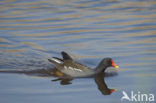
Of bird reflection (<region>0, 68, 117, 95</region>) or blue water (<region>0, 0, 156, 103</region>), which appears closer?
blue water (<region>0, 0, 156, 103</region>)

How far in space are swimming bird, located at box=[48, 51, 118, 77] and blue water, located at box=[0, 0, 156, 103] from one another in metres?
0.33

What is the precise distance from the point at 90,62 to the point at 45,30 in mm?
3787

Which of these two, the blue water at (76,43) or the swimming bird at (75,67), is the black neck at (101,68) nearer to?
the swimming bird at (75,67)

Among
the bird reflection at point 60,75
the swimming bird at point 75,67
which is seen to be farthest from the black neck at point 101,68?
the bird reflection at point 60,75

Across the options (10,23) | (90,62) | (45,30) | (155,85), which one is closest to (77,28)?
(45,30)

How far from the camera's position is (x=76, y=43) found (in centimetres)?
1366

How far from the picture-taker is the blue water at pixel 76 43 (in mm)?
9546

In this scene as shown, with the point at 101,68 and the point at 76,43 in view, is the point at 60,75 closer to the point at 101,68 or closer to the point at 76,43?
the point at 101,68

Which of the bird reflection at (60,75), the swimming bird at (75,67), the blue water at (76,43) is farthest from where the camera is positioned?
the swimming bird at (75,67)

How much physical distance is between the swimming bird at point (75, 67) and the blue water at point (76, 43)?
0.33 m

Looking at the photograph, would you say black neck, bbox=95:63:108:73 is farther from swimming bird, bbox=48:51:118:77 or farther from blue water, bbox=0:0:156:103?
blue water, bbox=0:0:156:103

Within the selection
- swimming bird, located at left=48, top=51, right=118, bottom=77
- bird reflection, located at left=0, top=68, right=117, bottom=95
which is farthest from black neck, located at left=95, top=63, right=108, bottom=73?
bird reflection, located at left=0, top=68, right=117, bottom=95

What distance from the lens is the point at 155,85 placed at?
380 inches

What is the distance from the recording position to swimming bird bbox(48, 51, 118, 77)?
10844 millimetres
